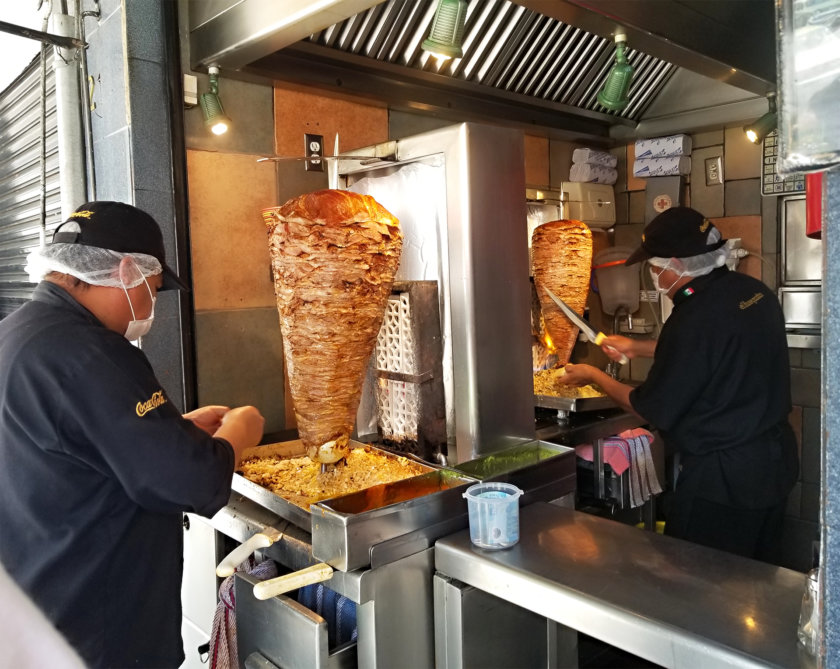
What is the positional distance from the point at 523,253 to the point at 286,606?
4.59 feet

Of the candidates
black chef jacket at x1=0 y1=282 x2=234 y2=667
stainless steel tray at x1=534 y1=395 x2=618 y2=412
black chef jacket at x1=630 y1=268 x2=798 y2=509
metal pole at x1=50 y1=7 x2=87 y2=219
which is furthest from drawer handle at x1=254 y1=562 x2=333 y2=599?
metal pole at x1=50 y1=7 x2=87 y2=219

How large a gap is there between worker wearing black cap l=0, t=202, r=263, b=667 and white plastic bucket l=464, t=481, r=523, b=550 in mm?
711

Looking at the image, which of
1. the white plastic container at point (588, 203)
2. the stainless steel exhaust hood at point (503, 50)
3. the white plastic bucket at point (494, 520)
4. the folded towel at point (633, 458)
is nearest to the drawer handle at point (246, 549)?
the white plastic bucket at point (494, 520)

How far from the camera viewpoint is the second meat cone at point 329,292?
1.95 m

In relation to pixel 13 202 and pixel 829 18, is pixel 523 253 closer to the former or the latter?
pixel 829 18

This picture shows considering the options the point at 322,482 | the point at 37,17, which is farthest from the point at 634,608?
the point at 37,17

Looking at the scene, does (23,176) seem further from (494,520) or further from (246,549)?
(494,520)

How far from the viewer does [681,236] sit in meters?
2.81

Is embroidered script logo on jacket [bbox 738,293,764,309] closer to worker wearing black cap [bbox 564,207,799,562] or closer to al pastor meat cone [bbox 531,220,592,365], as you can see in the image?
worker wearing black cap [bbox 564,207,799,562]

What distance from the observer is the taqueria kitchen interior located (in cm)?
160

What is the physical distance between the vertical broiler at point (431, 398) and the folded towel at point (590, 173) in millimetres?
2409

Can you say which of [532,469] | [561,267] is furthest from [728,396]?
[561,267]

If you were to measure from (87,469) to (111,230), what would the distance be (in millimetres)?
658

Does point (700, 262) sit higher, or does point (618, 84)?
point (618, 84)
